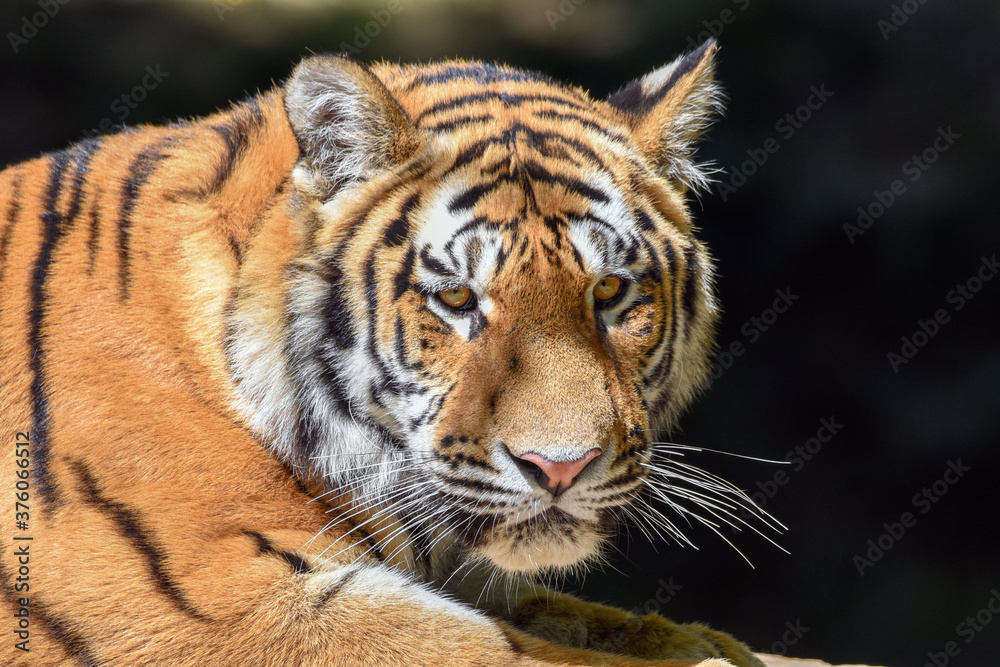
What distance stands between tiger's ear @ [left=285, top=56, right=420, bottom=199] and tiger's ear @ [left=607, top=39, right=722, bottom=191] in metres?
0.45

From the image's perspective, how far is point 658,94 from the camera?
1731 mm

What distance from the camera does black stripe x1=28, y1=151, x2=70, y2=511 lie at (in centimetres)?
140

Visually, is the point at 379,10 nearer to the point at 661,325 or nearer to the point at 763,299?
the point at 763,299

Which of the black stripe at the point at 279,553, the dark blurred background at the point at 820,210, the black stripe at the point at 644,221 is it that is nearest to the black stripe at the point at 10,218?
the black stripe at the point at 279,553

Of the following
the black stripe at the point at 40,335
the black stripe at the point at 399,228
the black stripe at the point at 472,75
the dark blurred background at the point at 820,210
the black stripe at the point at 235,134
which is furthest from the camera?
the dark blurred background at the point at 820,210

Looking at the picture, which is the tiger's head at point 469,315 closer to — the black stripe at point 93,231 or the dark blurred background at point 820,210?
the black stripe at point 93,231

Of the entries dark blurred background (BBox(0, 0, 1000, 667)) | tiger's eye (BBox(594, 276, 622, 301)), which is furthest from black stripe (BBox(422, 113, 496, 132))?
dark blurred background (BBox(0, 0, 1000, 667))

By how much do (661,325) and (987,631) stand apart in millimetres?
2514

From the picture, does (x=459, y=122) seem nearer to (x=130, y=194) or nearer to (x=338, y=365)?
(x=338, y=365)

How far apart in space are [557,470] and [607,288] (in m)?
0.35

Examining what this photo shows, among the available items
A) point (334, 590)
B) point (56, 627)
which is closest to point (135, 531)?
point (56, 627)

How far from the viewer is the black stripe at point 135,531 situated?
52.3 inches

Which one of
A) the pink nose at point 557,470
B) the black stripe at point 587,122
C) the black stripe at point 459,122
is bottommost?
the pink nose at point 557,470

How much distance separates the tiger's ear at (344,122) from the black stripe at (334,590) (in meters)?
0.61
